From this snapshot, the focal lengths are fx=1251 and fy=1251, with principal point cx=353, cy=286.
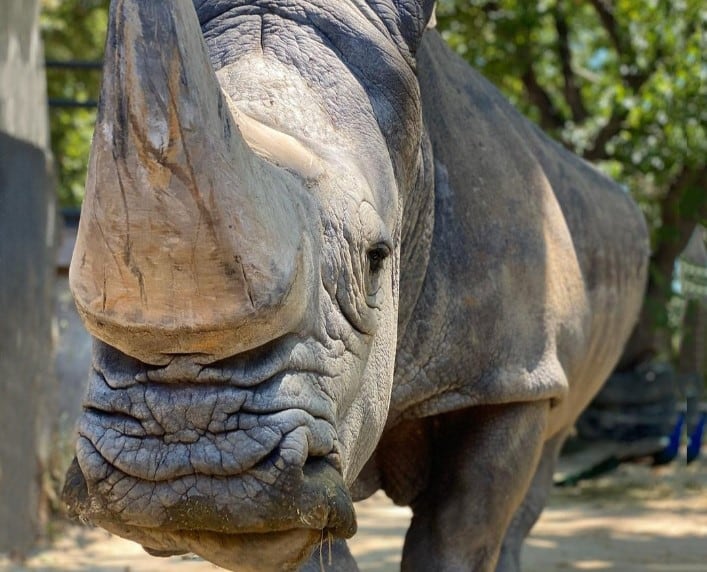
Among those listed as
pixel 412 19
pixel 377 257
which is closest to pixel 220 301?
pixel 377 257

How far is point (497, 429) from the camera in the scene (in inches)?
145

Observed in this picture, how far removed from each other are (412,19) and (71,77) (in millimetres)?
12099

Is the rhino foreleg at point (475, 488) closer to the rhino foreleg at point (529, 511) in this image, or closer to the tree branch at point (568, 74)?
the rhino foreleg at point (529, 511)

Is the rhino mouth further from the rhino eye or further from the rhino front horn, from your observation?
the rhino eye

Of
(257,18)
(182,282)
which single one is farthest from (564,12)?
(182,282)

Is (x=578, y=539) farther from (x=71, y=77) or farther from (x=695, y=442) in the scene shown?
(x=71, y=77)

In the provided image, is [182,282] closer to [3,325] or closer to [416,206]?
[416,206]

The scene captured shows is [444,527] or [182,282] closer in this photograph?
[182,282]

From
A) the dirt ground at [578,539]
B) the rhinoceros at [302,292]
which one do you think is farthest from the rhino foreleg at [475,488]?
the dirt ground at [578,539]

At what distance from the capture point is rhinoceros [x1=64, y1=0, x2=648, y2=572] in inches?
78.4

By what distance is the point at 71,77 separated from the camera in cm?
1449

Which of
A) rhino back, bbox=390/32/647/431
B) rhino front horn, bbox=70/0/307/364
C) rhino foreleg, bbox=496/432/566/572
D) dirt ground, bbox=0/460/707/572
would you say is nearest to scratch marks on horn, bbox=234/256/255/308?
rhino front horn, bbox=70/0/307/364

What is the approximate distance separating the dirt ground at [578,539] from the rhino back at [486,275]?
2.04 metres

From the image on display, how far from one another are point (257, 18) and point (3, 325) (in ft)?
12.0
